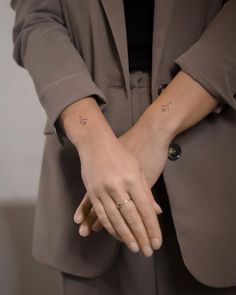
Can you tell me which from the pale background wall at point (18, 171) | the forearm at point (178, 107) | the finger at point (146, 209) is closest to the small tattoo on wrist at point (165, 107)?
the forearm at point (178, 107)

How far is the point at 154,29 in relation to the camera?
0.54 m

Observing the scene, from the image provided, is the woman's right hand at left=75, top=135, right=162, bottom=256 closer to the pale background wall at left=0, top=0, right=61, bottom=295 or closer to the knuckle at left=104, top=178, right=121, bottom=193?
the knuckle at left=104, top=178, right=121, bottom=193

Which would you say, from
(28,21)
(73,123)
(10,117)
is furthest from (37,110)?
(73,123)

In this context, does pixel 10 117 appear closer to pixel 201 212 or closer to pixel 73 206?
pixel 73 206

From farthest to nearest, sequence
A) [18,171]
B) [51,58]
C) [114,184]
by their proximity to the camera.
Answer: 1. [18,171]
2. [51,58]
3. [114,184]

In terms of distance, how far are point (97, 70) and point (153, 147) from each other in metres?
0.16

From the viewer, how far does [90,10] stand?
56 cm

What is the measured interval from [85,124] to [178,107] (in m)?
0.12

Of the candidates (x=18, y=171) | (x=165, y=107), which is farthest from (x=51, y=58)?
(x=18, y=171)

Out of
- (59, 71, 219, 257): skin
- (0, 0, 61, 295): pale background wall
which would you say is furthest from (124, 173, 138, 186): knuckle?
(0, 0, 61, 295): pale background wall

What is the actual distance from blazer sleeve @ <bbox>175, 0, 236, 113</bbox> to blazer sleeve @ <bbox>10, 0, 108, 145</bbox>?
0.13 metres

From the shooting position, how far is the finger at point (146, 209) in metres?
0.45

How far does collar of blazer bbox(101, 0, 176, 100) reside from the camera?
53cm

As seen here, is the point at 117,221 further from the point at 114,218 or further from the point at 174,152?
the point at 174,152
